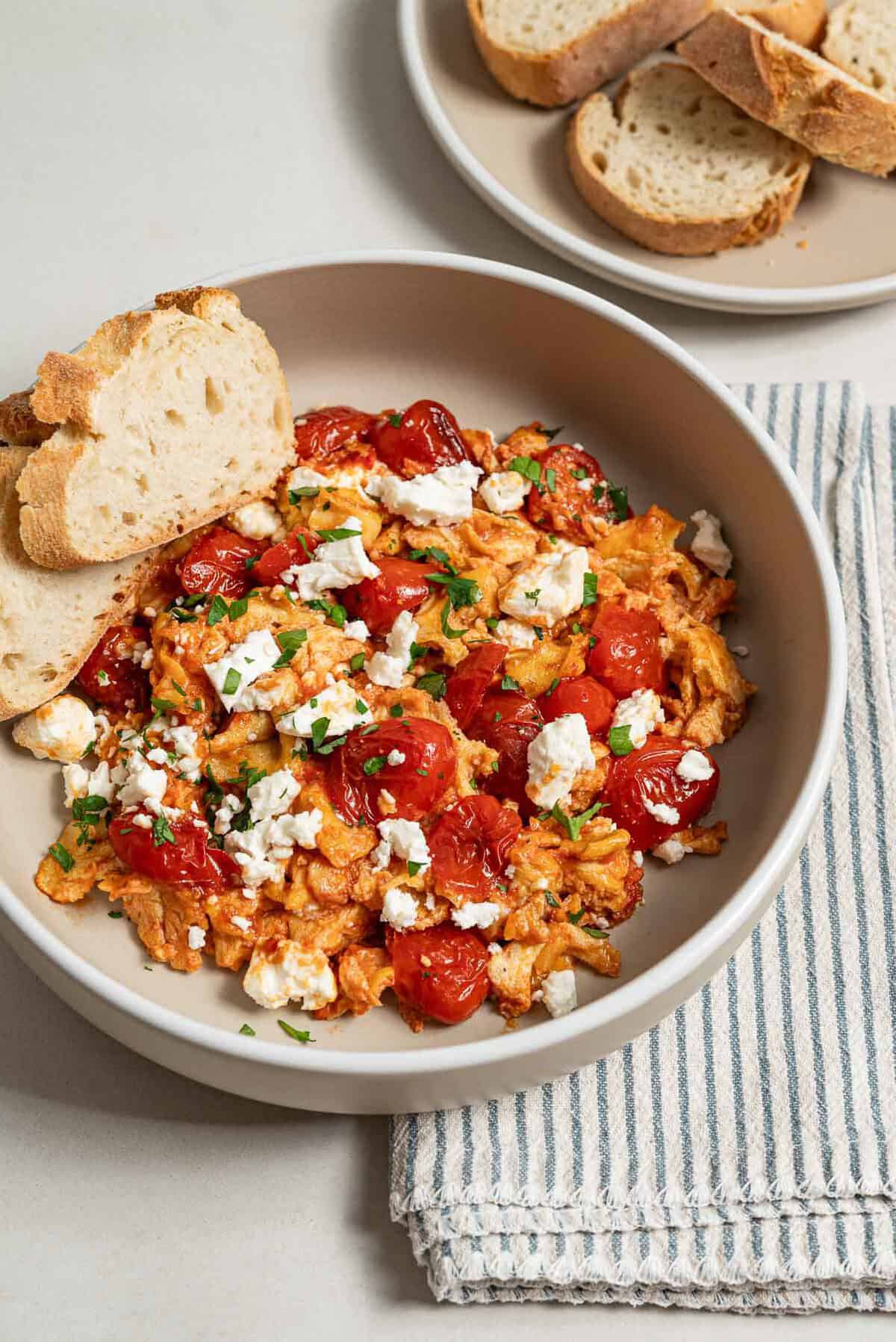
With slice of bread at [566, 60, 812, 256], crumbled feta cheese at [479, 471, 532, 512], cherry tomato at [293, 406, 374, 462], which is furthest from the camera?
slice of bread at [566, 60, 812, 256]

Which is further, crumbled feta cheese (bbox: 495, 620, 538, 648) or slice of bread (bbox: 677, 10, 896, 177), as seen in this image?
slice of bread (bbox: 677, 10, 896, 177)

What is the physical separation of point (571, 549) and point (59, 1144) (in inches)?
80.0

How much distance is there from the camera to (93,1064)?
3.26 metres

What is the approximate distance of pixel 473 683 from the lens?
10.1ft

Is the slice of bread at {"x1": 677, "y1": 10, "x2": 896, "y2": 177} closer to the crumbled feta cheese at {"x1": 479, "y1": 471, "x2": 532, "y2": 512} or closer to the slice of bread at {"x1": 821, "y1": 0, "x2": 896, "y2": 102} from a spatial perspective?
the slice of bread at {"x1": 821, "y1": 0, "x2": 896, "y2": 102}

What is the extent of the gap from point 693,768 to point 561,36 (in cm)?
259

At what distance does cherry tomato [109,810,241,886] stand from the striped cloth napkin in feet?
2.55

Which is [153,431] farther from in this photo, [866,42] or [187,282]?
[866,42]

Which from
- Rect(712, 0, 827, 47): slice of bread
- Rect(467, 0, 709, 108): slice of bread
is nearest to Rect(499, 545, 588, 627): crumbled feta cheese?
Rect(467, 0, 709, 108): slice of bread

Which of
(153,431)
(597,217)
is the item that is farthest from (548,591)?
(597,217)

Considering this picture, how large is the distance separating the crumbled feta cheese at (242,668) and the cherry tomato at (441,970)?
67 cm

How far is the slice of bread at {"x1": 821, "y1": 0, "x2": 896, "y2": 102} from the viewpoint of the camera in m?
4.16

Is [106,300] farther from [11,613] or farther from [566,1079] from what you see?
[566,1079]

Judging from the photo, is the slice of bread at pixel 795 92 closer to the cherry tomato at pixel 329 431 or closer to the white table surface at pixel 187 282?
the white table surface at pixel 187 282
